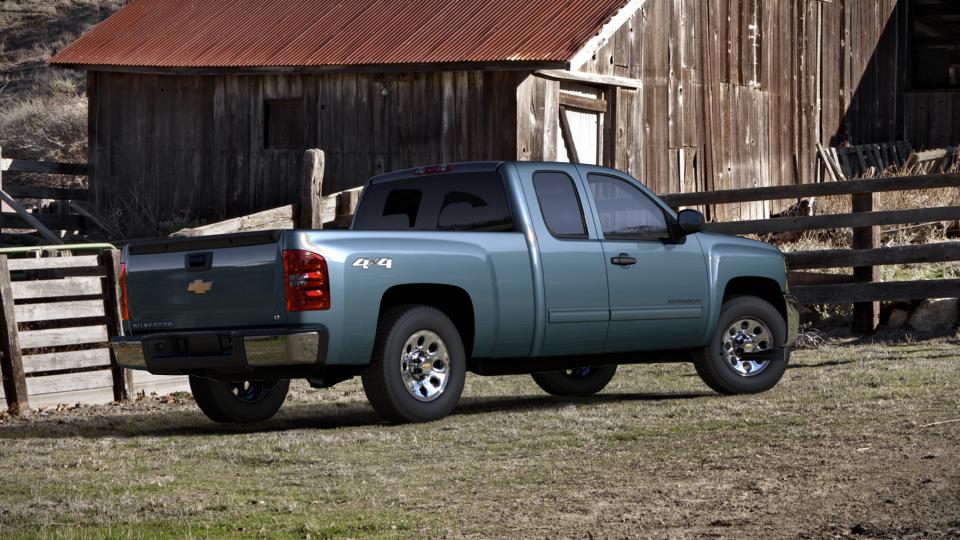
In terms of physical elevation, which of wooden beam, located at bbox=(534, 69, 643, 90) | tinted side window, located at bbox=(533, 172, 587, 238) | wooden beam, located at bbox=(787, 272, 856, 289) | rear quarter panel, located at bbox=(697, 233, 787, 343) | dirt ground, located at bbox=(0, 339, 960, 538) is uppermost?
wooden beam, located at bbox=(534, 69, 643, 90)

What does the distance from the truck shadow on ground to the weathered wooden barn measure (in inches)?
327

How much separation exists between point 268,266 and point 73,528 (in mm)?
2946

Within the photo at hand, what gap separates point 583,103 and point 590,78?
38 centimetres

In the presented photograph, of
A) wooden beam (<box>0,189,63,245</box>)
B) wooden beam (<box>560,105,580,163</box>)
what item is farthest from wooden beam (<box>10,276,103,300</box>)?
wooden beam (<box>0,189,63,245</box>)

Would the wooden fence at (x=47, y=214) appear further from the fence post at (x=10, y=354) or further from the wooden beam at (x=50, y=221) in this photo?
the fence post at (x=10, y=354)

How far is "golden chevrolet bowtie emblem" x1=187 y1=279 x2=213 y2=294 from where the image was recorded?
997 cm

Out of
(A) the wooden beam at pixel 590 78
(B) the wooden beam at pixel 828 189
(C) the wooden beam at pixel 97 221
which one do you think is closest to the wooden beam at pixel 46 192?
(C) the wooden beam at pixel 97 221

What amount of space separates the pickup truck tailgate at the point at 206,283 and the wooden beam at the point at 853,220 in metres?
8.19

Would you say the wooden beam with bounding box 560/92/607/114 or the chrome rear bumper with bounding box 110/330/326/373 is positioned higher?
the wooden beam with bounding box 560/92/607/114

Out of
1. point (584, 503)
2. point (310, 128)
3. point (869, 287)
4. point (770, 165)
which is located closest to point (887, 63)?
point (770, 165)

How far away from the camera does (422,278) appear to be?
10273 mm

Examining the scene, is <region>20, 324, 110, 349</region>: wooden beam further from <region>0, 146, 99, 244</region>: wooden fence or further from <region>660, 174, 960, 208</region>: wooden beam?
<region>0, 146, 99, 244</region>: wooden fence

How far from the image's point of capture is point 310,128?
2336 centimetres

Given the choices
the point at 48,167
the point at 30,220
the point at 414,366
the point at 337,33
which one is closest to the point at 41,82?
the point at 48,167
